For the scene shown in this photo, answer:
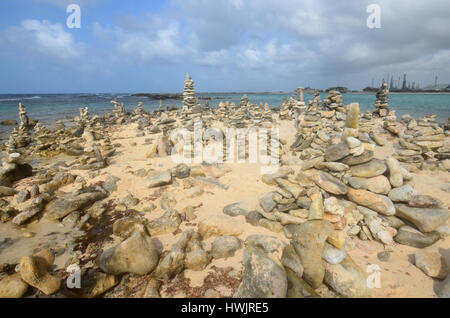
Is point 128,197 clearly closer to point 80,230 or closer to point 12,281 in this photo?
point 80,230

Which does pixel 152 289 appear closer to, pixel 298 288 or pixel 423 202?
pixel 298 288

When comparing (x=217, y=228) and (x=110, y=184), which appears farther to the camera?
(x=110, y=184)

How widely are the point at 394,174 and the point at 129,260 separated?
310 inches

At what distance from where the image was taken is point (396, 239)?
5.41 meters

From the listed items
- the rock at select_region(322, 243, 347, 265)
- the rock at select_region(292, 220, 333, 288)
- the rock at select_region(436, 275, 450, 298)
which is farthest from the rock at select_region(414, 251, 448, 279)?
the rock at select_region(292, 220, 333, 288)

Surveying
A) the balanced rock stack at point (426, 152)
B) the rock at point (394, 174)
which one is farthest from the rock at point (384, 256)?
the balanced rock stack at point (426, 152)

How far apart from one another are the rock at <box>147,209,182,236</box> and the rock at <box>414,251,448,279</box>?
5.85 meters

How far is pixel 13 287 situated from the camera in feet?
13.2

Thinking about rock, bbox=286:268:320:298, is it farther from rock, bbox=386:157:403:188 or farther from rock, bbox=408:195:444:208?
rock, bbox=386:157:403:188

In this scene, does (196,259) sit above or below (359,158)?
below

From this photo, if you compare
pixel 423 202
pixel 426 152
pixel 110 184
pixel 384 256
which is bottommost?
pixel 384 256

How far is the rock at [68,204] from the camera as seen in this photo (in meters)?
6.72

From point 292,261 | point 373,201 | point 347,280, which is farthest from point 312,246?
point 373,201

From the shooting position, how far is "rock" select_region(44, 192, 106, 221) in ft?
22.1
